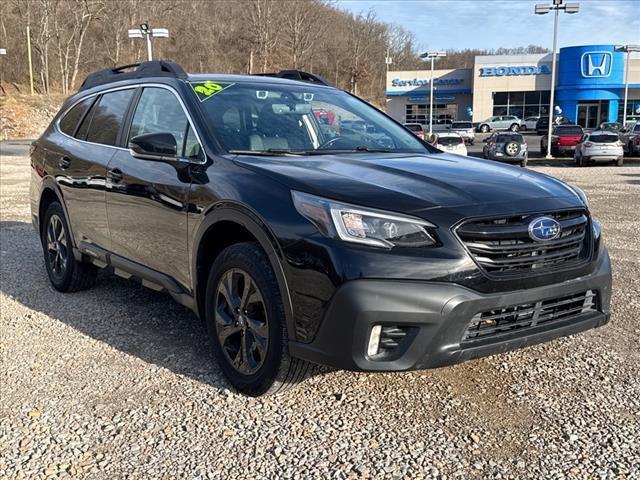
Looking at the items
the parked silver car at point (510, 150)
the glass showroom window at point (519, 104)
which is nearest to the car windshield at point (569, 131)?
the parked silver car at point (510, 150)

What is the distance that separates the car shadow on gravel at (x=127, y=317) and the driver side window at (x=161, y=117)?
129 centimetres

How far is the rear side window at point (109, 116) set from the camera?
15.3 feet

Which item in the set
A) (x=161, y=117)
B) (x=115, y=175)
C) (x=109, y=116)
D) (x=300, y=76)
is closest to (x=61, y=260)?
(x=109, y=116)

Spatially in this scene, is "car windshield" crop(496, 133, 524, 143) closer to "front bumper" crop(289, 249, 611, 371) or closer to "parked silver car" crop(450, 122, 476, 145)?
"parked silver car" crop(450, 122, 476, 145)

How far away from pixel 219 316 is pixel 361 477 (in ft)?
4.06

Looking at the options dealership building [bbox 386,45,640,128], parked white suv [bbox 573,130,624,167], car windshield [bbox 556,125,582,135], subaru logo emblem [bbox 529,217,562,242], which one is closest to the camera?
subaru logo emblem [bbox 529,217,562,242]

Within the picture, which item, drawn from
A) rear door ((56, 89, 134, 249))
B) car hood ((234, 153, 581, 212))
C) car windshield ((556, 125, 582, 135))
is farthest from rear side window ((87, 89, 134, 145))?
car windshield ((556, 125, 582, 135))

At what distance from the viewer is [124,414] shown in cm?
327

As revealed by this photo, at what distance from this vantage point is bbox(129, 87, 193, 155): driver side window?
3.86 metres

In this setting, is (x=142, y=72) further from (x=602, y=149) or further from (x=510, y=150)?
(x=602, y=149)

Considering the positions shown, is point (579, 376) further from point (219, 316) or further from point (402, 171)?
point (219, 316)

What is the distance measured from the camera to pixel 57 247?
18.2 ft

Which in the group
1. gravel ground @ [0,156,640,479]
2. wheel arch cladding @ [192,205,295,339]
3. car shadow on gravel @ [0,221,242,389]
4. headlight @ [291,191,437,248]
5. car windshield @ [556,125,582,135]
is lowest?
gravel ground @ [0,156,640,479]

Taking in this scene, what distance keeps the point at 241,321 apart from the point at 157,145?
113cm
